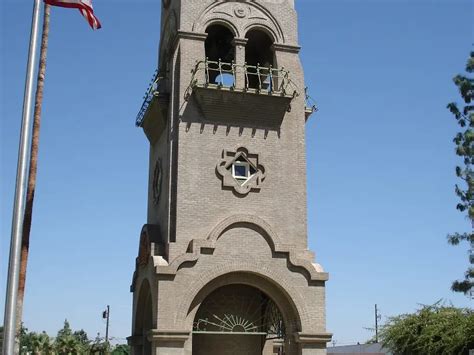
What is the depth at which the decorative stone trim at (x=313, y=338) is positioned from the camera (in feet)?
69.5

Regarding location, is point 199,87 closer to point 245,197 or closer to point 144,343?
point 245,197

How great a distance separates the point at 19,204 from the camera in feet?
45.0

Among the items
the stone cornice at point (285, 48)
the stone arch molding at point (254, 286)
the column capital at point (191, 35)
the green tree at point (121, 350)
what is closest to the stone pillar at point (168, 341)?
the stone arch molding at point (254, 286)

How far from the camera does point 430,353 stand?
2498 centimetres

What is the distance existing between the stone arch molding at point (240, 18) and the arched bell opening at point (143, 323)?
10294 millimetres

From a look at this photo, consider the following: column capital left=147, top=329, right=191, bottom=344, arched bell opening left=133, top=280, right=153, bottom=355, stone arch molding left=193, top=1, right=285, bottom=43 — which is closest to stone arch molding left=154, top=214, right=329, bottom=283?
column capital left=147, top=329, right=191, bottom=344

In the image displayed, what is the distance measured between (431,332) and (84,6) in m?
17.8

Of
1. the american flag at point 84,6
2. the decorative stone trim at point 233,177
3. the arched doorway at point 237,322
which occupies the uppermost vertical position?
the american flag at point 84,6

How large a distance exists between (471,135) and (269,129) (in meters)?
13.1

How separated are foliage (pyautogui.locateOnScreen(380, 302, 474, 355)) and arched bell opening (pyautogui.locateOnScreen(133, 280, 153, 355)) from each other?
35.1ft

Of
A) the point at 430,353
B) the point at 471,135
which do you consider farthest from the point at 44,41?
the point at 471,135

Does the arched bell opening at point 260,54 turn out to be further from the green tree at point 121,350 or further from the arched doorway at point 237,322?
the green tree at point 121,350

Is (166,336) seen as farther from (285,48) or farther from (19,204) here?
(285,48)

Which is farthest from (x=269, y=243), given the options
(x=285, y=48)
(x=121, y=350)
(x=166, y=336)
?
(x=121, y=350)
